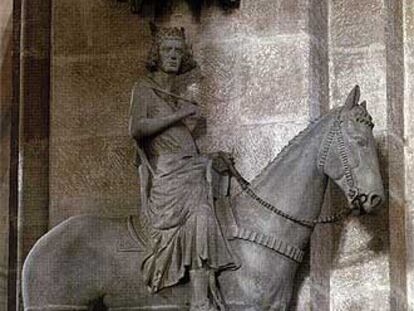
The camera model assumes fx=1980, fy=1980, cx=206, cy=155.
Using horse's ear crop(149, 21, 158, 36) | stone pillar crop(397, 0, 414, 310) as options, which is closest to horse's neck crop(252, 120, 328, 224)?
stone pillar crop(397, 0, 414, 310)

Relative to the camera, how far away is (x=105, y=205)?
784 centimetres

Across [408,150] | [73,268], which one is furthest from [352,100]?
[73,268]

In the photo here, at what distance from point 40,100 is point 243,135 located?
889 millimetres

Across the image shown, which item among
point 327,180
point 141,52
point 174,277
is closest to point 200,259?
point 174,277

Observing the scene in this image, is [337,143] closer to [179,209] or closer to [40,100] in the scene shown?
[179,209]

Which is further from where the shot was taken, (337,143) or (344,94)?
(344,94)

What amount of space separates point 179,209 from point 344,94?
0.96 m

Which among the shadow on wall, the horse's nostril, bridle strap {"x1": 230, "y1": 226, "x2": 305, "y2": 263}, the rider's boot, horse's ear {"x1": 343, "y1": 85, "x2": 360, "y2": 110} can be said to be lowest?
the rider's boot

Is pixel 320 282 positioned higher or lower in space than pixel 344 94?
lower

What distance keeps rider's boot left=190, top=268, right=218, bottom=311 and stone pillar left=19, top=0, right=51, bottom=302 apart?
895 millimetres

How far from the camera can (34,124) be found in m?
8.05

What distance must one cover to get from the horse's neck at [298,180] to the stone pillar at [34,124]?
3.33 ft

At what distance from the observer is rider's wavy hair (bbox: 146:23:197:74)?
767cm

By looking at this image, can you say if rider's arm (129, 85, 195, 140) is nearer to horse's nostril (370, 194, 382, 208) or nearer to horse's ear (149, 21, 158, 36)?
horse's ear (149, 21, 158, 36)
